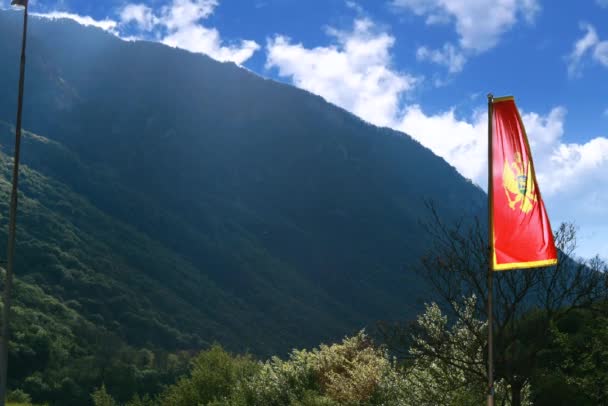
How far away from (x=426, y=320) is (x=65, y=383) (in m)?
95.6

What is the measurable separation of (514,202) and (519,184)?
34 cm

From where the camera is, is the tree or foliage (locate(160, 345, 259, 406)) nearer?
the tree

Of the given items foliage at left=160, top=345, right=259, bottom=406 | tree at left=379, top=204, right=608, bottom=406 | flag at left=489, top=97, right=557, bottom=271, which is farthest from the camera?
foliage at left=160, top=345, right=259, bottom=406

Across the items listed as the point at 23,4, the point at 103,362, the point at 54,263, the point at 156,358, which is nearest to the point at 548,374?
the point at 23,4

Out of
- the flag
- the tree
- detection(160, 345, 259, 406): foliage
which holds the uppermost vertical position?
the flag

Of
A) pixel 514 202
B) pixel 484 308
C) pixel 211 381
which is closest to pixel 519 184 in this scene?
pixel 514 202

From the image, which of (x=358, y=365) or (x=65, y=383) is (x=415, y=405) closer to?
(x=358, y=365)

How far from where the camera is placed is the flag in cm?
1130

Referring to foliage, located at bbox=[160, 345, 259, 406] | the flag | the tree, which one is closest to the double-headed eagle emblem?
the flag

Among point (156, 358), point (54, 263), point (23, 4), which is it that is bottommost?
point (156, 358)

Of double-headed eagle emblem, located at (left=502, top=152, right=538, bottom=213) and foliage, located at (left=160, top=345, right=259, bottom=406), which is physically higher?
double-headed eagle emblem, located at (left=502, top=152, right=538, bottom=213)

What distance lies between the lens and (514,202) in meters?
11.5

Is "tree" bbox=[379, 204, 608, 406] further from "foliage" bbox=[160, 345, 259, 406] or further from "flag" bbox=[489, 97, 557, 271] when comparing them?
"foliage" bbox=[160, 345, 259, 406]

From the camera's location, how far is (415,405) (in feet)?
69.6
